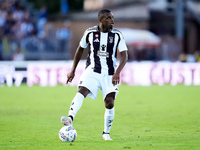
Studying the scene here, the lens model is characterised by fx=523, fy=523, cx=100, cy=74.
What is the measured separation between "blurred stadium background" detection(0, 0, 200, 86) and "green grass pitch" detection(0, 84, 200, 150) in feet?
12.0

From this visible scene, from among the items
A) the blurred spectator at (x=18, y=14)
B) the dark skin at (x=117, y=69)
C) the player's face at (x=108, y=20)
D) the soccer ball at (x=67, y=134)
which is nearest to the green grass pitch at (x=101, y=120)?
the soccer ball at (x=67, y=134)

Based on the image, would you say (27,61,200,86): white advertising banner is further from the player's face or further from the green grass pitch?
the player's face

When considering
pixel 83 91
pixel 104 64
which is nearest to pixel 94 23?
pixel 104 64

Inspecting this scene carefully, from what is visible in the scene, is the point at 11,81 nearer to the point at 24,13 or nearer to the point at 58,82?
the point at 58,82

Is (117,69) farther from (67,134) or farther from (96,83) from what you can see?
(67,134)

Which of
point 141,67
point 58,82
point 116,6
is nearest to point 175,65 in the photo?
point 141,67

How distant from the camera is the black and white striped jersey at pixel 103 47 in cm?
947

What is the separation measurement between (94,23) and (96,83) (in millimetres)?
28586

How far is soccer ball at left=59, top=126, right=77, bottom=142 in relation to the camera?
892 cm

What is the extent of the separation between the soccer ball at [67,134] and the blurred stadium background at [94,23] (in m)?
16.8

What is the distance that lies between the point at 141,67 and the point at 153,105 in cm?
933

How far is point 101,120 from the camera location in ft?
43.4

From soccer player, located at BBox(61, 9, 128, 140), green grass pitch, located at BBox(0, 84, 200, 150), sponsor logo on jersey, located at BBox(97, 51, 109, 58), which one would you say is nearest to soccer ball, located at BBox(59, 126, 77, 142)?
A: green grass pitch, located at BBox(0, 84, 200, 150)

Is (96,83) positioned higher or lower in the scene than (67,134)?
higher
